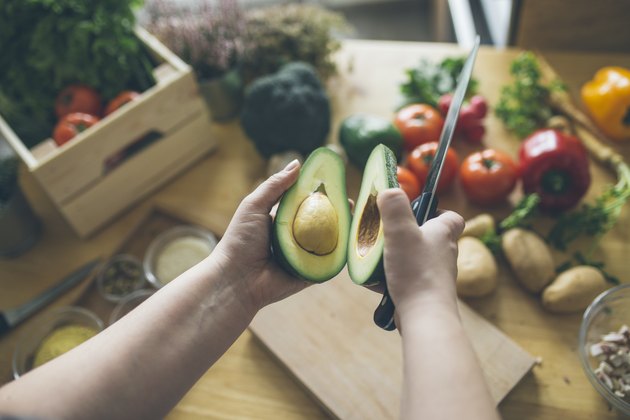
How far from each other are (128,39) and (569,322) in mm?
1086

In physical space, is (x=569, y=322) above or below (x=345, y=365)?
below

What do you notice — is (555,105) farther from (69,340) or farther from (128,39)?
(69,340)

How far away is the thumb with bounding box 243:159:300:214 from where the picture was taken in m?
0.77

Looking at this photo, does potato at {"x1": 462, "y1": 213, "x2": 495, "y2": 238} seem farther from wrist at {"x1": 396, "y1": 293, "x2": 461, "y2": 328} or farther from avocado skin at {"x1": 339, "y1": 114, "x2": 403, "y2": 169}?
wrist at {"x1": 396, "y1": 293, "x2": 461, "y2": 328}

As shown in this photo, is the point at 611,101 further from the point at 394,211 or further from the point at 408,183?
the point at 394,211

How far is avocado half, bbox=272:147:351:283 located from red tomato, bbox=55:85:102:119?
0.64m

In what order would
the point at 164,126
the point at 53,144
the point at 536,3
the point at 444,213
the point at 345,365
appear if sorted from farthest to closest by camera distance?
the point at 536,3 → the point at 164,126 → the point at 53,144 → the point at 345,365 → the point at 444,213

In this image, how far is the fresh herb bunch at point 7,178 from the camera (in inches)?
41.1

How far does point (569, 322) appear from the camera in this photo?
98cm

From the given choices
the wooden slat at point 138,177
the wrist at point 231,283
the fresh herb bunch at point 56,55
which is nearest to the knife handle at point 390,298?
the wrist at point 231,283

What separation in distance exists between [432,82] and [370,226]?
2.12ft

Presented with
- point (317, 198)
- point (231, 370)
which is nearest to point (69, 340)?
point (231, 370)

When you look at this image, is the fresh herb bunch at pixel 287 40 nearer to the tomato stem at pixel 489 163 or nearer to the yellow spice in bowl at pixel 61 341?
the tomato stem at pixel 489 163

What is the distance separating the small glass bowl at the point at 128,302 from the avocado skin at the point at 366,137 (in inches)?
20.2
